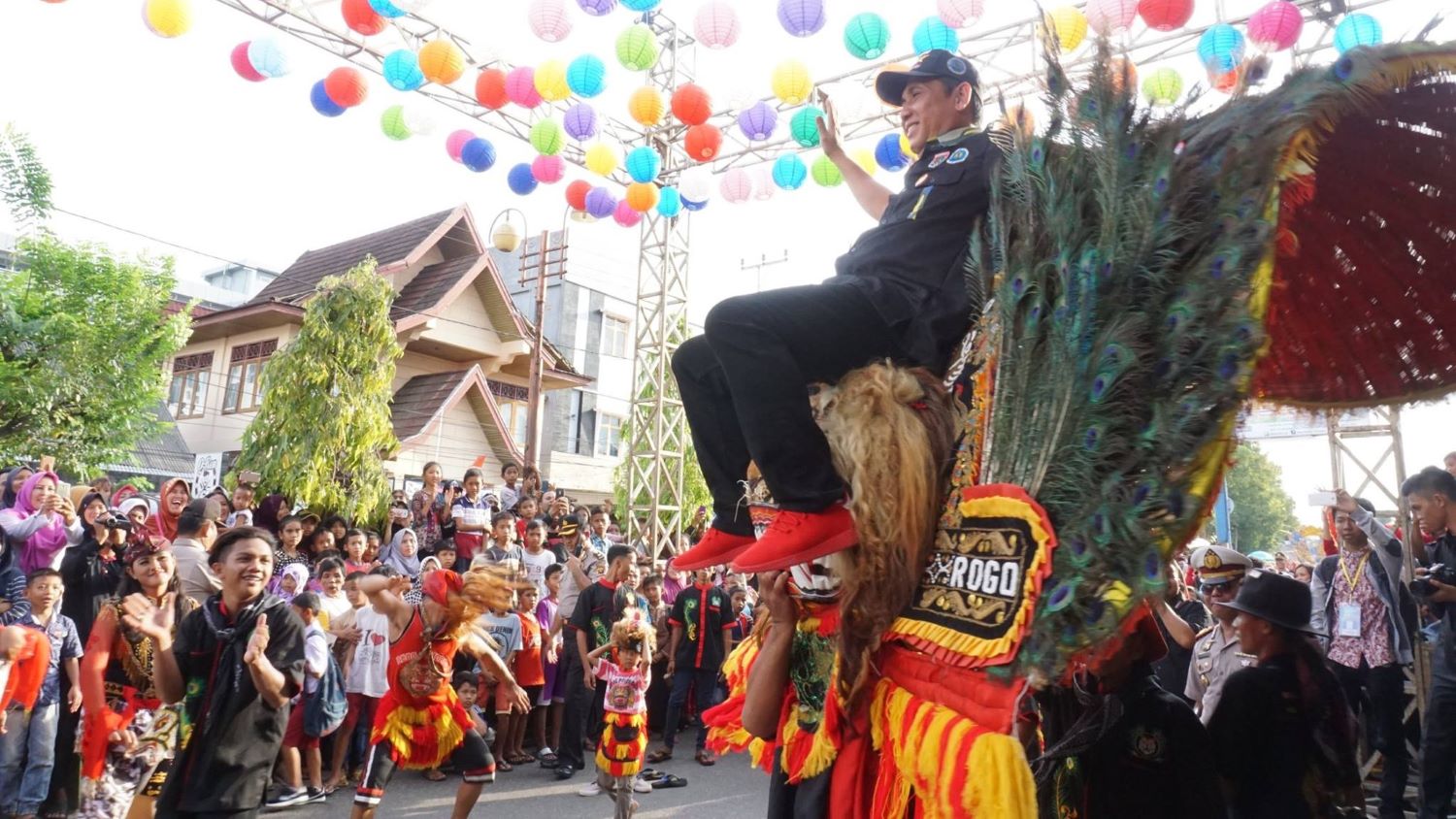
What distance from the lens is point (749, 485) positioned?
8.37ft

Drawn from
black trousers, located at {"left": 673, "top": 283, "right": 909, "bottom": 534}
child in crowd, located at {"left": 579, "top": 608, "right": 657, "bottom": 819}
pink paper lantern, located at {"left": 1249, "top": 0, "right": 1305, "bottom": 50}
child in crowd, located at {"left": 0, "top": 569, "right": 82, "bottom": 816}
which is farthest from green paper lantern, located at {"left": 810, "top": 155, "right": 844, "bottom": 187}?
black trousers, located at {"left": 673, "top": 283, "right": 909, "bottom": 534}

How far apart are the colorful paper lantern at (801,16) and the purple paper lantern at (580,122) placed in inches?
121

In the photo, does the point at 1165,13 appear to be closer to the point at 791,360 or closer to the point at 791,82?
the point at 791,82

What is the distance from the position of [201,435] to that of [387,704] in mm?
18811

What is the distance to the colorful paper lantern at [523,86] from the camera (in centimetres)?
1152

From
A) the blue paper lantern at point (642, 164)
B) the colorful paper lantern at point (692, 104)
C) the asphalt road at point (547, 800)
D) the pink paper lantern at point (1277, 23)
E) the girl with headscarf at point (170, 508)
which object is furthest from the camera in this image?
the blue paper lantern at point (642, 164)

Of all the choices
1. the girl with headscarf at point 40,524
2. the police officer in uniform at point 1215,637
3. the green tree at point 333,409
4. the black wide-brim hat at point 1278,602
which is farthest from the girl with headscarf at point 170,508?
the black wide-brim hat at point 1278,602

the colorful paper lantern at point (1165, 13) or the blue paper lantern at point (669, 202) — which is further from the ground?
the colorful paper lantern at point (1165, 13)

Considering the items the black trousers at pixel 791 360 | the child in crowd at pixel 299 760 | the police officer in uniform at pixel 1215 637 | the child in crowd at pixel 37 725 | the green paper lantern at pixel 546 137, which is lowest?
the child in crowd at pixel 299 760

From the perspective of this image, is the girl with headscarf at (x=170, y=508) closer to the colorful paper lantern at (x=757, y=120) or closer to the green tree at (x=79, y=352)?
the colorful paper lantern at (x=757, y=120)

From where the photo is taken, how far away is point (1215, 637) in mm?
5492

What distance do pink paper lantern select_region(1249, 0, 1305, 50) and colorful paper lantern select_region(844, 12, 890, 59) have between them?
11.9 feet

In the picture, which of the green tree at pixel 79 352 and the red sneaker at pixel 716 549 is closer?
the red sneaker at pixel 716 549

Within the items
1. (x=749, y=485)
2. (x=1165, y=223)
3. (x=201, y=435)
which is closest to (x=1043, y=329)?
(x=1165, y=223)
